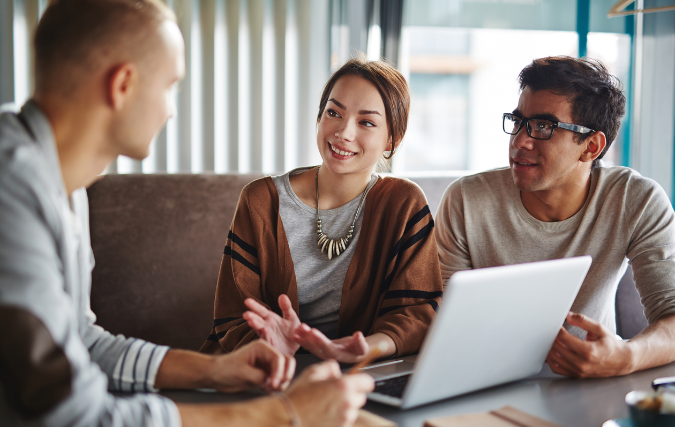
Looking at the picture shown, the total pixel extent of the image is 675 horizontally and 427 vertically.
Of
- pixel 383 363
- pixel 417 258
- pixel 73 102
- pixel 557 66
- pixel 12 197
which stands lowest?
pixel 383 363

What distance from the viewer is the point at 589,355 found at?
3.26 ft

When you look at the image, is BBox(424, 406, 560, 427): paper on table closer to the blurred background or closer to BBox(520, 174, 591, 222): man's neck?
BBox(520, 174, 591, 222): man's neck

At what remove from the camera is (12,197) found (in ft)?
1.99

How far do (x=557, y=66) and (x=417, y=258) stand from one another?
2.38 ft

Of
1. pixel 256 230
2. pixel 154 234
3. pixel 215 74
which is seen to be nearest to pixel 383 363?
pixel 256 230

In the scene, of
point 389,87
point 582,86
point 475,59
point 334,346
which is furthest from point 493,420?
point 475,59

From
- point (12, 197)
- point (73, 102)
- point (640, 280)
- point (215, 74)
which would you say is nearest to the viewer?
point (12, 197)

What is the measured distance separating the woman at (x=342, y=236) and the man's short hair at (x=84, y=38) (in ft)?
2.50

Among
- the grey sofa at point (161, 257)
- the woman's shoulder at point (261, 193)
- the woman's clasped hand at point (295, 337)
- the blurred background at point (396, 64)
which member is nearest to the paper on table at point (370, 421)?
the woman's clasped hand at point (295, 337)

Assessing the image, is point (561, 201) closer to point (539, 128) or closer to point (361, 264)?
point (539, 128)

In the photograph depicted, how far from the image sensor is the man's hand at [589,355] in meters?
1.00

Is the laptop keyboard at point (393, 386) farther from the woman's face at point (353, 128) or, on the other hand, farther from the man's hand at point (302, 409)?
the woman's face at point (353, 128)

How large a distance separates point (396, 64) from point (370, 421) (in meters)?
2.72

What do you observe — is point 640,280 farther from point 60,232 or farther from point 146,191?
point 146,191
